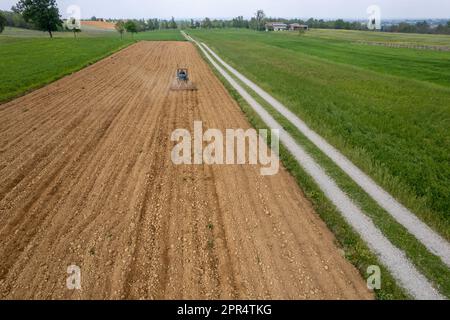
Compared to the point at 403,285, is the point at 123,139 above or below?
above

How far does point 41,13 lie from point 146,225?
86.2 metres

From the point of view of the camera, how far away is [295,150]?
12984 millimetres

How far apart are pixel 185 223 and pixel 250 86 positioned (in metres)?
19.0

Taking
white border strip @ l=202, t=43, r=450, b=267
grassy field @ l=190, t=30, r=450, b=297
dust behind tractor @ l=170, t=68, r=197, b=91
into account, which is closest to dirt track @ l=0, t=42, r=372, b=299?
grassy field @ l=190, t=30, r=450, b=297

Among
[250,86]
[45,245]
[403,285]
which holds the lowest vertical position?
[403,285]

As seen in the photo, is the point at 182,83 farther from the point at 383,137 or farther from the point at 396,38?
the point at 396,38

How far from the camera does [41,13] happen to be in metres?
73.4

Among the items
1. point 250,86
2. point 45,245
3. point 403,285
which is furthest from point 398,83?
point 45,245

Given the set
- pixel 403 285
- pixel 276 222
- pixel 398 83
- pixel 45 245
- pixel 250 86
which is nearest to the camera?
pixel 403 285

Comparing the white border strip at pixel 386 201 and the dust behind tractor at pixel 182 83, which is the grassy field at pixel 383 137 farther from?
the dust behind tractor at pixel 182 83

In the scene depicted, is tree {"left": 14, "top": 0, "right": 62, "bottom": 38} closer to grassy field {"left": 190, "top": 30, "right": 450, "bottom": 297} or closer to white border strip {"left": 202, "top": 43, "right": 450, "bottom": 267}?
grassy field {"left": 190, "top": 30, "right": 450, "bottom": 297}

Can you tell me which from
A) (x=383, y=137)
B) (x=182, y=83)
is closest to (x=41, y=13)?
(x=182, y=83)

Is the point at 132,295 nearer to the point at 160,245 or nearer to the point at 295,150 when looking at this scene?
the point at 160,245

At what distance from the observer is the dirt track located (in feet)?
20.6
